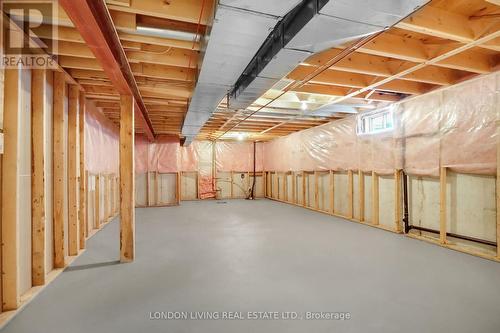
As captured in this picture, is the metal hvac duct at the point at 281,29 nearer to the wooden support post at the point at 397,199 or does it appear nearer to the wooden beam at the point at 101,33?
the wooden beam at the point at 101,33

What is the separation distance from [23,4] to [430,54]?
3408mm

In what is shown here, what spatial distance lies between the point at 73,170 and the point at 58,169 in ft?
0.99

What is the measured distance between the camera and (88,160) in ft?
13.2

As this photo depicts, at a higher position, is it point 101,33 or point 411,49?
point 411,49

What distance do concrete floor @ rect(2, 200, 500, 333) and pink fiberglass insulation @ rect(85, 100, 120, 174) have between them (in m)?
1.33

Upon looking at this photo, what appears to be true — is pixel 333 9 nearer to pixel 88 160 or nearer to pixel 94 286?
pixel 94 286

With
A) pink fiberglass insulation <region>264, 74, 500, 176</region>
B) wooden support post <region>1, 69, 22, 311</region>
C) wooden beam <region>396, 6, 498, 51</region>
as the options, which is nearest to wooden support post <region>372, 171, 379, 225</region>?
pink fiberglass insulation <region>264, 74, 500, 176</region>

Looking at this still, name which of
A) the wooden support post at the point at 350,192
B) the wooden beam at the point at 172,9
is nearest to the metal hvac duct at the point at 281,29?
the wooden beam at the point at 172,9

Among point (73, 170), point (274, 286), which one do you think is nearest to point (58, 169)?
point (73, 170)

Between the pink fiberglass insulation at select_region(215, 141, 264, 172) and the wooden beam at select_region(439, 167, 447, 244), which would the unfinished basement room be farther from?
the pink fiberglass insulation at select_region(215, 141, 264, 172)

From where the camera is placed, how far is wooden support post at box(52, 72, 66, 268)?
2.69m

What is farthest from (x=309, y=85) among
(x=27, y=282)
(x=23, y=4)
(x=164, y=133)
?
(x=164, y=133)

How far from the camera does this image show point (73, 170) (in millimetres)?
3016

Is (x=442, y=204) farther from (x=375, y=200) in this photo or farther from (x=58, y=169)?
(x=58, y=169)
